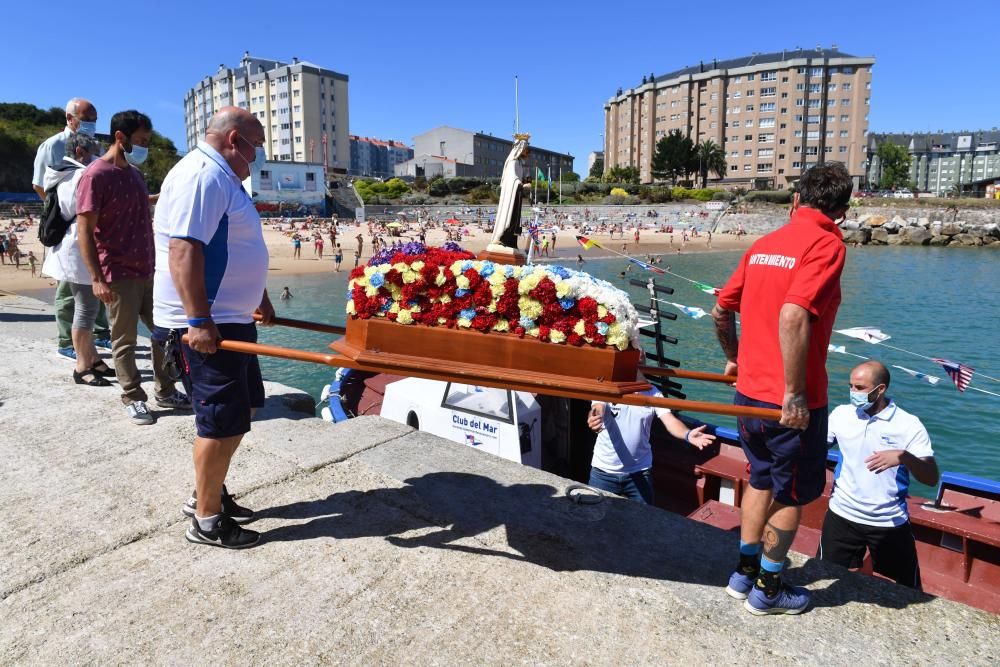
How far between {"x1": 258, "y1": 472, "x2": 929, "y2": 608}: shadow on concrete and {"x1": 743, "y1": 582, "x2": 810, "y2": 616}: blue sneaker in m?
0.16

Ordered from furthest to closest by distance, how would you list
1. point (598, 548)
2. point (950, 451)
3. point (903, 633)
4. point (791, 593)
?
point (950, 451)
point (598, 548)
point (791, 593)
point (903, 633)

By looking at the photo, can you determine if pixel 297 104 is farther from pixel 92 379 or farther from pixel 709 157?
pixel 92 379

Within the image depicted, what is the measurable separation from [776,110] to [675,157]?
20931 mm

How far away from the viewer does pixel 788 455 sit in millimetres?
2912

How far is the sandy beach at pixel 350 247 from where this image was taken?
3506 centimetres

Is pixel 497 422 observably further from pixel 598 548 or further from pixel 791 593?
pixel 791 593

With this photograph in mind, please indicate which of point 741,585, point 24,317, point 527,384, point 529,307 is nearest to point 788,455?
point 741,585

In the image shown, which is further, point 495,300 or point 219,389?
point 219,389

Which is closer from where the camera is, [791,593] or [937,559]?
[791,593]

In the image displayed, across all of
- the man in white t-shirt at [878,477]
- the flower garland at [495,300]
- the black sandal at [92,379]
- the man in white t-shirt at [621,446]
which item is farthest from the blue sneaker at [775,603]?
the black sandal at [92,379]

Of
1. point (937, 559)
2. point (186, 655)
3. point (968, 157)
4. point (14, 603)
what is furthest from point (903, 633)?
point (968, 157)

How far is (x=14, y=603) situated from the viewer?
295cm

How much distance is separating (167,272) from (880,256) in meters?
70.6

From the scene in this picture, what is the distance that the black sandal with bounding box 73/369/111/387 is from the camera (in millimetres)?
6473
